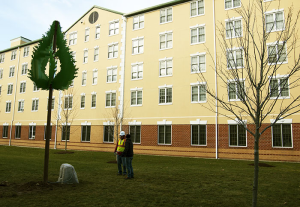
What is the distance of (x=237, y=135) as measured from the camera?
21.9 meters

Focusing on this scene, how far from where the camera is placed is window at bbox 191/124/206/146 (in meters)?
23.3

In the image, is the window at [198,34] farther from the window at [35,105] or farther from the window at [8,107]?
the window at [8,107]

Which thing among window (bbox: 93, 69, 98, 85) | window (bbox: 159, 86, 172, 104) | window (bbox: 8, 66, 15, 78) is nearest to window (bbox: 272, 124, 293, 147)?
window (bbox: 159, 86, 172, 104)

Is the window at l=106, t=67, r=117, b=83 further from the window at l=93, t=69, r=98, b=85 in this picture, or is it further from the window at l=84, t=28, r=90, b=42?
the window at l=84, t=28, r=90, b=42

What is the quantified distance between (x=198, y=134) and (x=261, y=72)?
18444mm

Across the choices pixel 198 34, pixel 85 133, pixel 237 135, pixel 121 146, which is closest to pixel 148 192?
pixel 121 146

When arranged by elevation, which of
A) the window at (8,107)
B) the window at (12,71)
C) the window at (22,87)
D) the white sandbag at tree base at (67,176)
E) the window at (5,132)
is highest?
the window at (12,71)

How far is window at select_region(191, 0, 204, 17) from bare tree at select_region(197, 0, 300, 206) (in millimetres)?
5217

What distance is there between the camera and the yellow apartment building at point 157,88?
22.0 m

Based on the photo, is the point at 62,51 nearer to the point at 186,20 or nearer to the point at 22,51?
the point at 186,20

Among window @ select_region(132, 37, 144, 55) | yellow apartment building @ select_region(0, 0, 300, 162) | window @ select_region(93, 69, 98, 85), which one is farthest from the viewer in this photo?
window @ select_region(93, 69, 98, 85)

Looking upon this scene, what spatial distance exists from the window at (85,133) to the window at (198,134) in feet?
43.3

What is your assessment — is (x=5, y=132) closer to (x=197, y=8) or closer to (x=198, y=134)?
(x=198, y=134)

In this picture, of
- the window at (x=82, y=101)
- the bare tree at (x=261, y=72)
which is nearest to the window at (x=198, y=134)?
the bare tree at (x=261, y=72)
